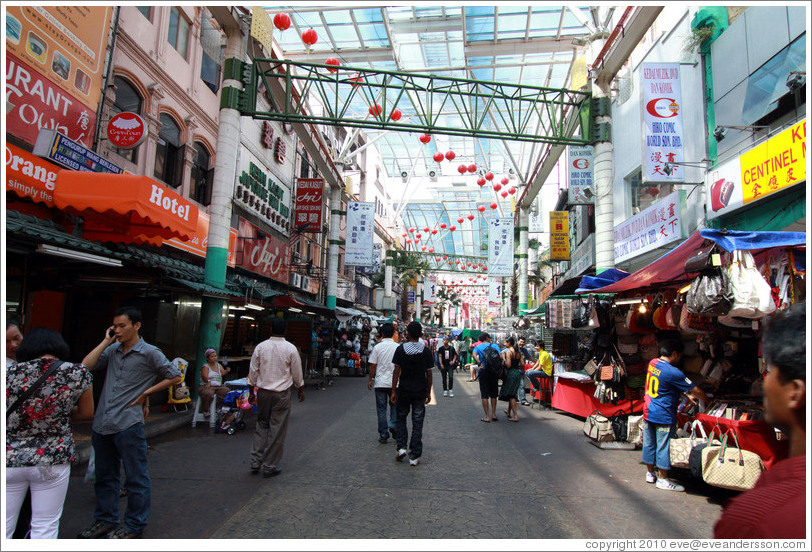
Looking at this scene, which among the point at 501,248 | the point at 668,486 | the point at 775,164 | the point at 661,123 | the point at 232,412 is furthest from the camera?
the point at 501,248

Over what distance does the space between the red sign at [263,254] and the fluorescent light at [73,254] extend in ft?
33.0

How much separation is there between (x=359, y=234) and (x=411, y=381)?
15671 mm

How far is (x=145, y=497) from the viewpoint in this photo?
377 cm

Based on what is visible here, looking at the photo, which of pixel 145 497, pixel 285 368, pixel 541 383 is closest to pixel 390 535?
pixel 145 497

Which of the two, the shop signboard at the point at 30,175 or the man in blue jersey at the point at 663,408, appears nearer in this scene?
the man in blue jersey at the point at 663,408

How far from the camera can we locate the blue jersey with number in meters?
5.62

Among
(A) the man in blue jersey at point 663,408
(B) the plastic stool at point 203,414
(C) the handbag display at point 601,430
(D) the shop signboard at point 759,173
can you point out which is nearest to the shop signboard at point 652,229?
(D) the shop signboard at point 759,173

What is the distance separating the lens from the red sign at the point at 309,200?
20.4 metres

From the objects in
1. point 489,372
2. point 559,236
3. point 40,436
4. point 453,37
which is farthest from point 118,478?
point 559,236

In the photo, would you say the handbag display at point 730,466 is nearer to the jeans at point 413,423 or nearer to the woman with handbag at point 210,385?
the jeans at point 413,423

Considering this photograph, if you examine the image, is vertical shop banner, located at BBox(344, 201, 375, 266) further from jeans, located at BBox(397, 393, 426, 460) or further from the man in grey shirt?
the man in grey shirt

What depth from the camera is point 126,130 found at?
361 inches

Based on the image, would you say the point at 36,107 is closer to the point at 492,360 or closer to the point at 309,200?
the point at 492,360

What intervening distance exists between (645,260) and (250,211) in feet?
44.4
